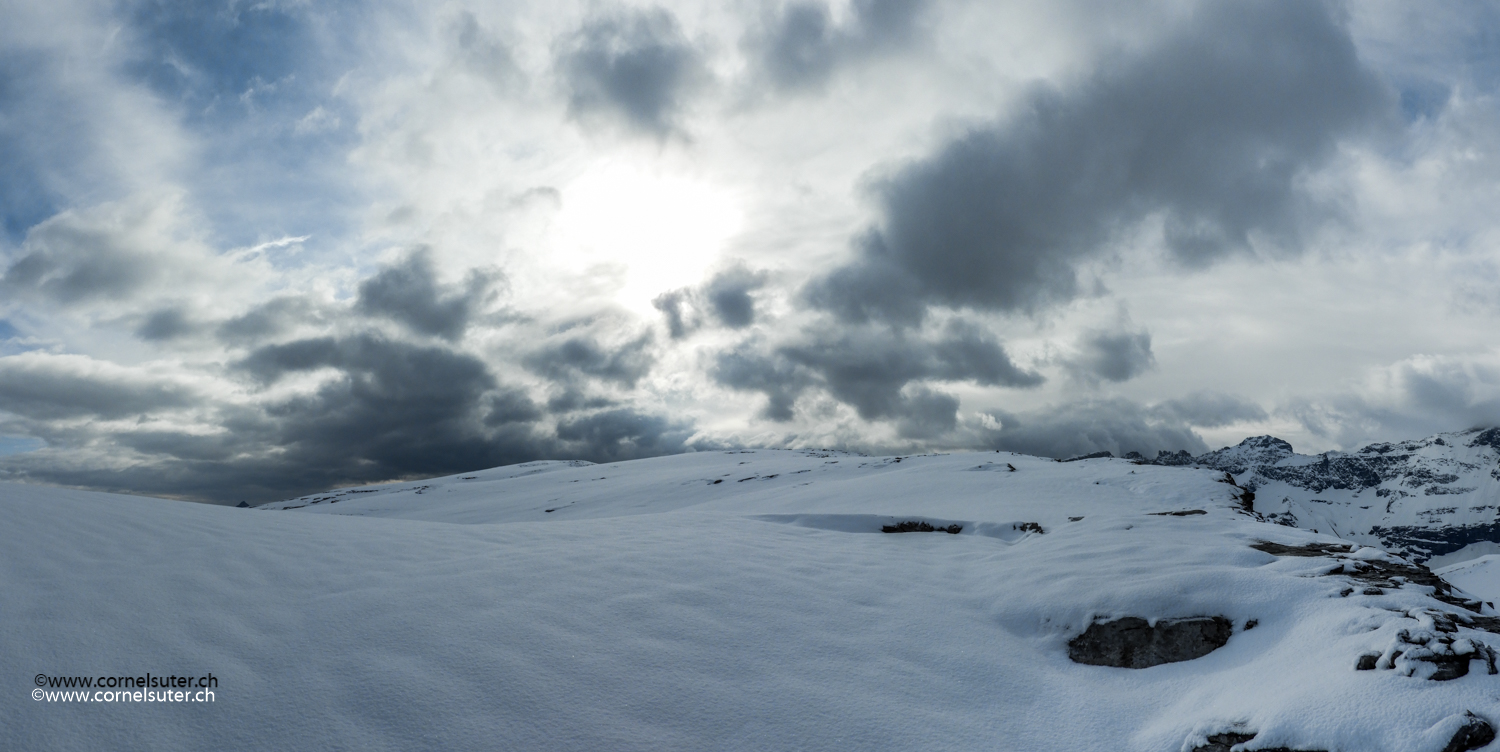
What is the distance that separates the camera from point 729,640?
22.0 ft

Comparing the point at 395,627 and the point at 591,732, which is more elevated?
the point at 395,627

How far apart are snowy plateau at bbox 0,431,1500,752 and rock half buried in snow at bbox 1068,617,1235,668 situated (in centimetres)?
3

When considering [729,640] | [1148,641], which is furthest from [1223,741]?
[729,640]

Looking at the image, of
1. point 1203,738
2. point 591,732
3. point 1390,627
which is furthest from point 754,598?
point 1390,627

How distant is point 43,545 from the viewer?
27.1ft

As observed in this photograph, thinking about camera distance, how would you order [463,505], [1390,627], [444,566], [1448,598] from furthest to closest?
[463,505] → [444,566] → [1448,598] → [1390,627]

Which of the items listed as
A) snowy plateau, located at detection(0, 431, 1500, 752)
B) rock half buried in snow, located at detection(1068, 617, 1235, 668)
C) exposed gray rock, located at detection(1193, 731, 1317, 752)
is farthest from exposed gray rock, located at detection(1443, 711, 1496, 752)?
rock half buried in snow, located at detection(1068, 617, 1235, 668)

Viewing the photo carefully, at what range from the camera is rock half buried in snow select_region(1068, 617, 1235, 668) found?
6.88 meters

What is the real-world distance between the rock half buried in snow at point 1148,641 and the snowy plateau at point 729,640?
0.08ft

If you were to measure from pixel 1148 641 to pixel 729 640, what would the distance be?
4770mm

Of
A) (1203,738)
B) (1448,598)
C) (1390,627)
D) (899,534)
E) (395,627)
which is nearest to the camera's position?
(1203,738)

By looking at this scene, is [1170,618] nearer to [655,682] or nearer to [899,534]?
[655,682]

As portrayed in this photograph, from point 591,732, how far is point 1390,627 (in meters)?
7.01

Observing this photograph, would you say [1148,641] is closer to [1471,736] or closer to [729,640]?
[1471,736]
